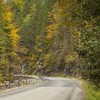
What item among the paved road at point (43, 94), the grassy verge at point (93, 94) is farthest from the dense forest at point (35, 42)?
the grassy verge at point (93, 94)

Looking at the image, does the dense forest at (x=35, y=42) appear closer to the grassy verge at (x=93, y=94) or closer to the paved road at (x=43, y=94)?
the paved road at (x=43, y=94)

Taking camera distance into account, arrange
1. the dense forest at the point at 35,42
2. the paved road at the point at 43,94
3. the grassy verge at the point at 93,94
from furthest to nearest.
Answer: the dense forest at the point at 35,42 < the paved road at the point at 43,94 < the grassy verge at the point at 93,94

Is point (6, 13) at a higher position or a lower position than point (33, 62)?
higher

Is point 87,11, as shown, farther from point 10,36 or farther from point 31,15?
point 31,15

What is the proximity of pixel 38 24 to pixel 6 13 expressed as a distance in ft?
153

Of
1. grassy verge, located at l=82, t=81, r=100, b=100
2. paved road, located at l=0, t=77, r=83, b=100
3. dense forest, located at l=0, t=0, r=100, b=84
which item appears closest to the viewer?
grassy verge, located at l=82, t=81, r=100, b=100

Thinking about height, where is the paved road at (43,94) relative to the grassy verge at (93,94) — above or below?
below

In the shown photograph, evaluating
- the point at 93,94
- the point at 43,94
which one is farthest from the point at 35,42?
the point at 93,94

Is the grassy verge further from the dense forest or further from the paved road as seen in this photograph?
the dense forest

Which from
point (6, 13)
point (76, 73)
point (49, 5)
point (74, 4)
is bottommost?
point (76, 73)

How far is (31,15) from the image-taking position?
10438 centimetres

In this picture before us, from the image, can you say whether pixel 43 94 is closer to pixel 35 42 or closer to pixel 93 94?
pixel 93 94

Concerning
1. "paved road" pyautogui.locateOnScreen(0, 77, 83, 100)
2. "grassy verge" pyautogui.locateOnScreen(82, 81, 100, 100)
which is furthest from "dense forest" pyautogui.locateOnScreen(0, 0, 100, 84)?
"grassy verge" pyautogui.locateOnScreen(82, 81, 100, 100)

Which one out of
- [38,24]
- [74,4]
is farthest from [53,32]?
[74,4]
